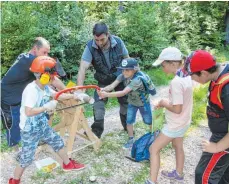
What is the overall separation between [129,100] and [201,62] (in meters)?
2.19

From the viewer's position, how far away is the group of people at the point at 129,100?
2.85 meters

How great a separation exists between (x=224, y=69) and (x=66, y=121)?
9.65 feet

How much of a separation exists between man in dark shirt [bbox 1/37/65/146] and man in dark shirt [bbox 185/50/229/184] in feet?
7.74

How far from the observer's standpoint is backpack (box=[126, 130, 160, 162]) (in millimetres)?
4590

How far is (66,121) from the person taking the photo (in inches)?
202

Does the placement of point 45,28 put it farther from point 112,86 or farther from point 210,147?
point 210,147

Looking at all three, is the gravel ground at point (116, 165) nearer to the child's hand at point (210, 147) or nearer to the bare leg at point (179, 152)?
the bare leg at point (179, 152)

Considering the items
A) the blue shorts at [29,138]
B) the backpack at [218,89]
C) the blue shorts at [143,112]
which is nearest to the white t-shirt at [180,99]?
the backpack at [218,89]

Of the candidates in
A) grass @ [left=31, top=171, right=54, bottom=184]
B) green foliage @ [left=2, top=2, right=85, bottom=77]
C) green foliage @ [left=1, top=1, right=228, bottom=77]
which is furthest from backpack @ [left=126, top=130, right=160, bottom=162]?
green foliage @ [left=2, top=2, right=85, bottom=77]

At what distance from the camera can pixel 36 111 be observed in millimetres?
3578

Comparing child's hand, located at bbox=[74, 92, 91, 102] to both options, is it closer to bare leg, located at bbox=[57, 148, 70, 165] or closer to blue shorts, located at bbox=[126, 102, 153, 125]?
bare leg, located at bbox=[57, 148, 70, 165]

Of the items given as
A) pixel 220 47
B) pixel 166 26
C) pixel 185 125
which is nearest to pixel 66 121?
pixel 185 125

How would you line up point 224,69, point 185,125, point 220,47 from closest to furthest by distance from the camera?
point 224,69, point 185,125, point 220,47

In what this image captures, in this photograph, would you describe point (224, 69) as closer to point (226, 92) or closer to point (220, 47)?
point (226, 92)
